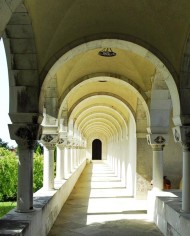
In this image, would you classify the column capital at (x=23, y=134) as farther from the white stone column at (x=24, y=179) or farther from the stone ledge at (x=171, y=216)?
the stone ledge at (x=171, y=216)

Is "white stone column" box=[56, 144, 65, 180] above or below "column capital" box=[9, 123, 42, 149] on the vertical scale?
below

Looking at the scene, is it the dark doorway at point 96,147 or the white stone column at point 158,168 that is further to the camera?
the dark doorway at point 96,147

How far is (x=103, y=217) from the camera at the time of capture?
31.6 feet

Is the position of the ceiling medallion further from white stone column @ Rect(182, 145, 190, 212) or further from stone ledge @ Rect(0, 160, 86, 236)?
white stone column @ Rect(182, 145, 190, 212)

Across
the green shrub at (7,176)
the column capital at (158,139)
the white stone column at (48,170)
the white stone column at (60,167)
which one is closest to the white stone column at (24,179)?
the white stone column at (48,170)

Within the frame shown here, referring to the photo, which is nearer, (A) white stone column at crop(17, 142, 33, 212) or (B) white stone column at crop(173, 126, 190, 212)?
(A) white stone column at crop(17, 142, 33, 212)

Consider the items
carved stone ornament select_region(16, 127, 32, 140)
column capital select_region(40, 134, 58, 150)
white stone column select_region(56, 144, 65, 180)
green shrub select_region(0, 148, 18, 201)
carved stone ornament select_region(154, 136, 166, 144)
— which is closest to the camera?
carved stone ornament select_region(16, 127, 32, 140)

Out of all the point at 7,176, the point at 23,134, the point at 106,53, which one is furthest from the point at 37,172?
the point at 23,134

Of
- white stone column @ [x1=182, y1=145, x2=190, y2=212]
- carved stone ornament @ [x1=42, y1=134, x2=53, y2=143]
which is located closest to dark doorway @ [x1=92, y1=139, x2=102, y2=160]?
carved stone ornament @ [x1=42, y1=134, x2=53, y2=143]

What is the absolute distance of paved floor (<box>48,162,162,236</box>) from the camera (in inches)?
320

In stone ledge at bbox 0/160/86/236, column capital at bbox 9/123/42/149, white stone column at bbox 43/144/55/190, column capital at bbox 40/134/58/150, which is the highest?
column capital at bbox 9/123/42/149

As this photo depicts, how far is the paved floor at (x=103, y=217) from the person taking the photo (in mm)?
8133

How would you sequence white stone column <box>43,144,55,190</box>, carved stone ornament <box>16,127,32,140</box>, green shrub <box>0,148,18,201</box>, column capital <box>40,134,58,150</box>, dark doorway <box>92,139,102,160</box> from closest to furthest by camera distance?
carved stone ornament <box>16,127,32,140</box>, white stone column <box>43,144,55,190</box>, column capital <box>40,134,58,150</box>, green shrub <box>0,148,18,201</box>, dark doorway <box>92,139,102,160</box>

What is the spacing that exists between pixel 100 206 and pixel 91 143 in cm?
3779
